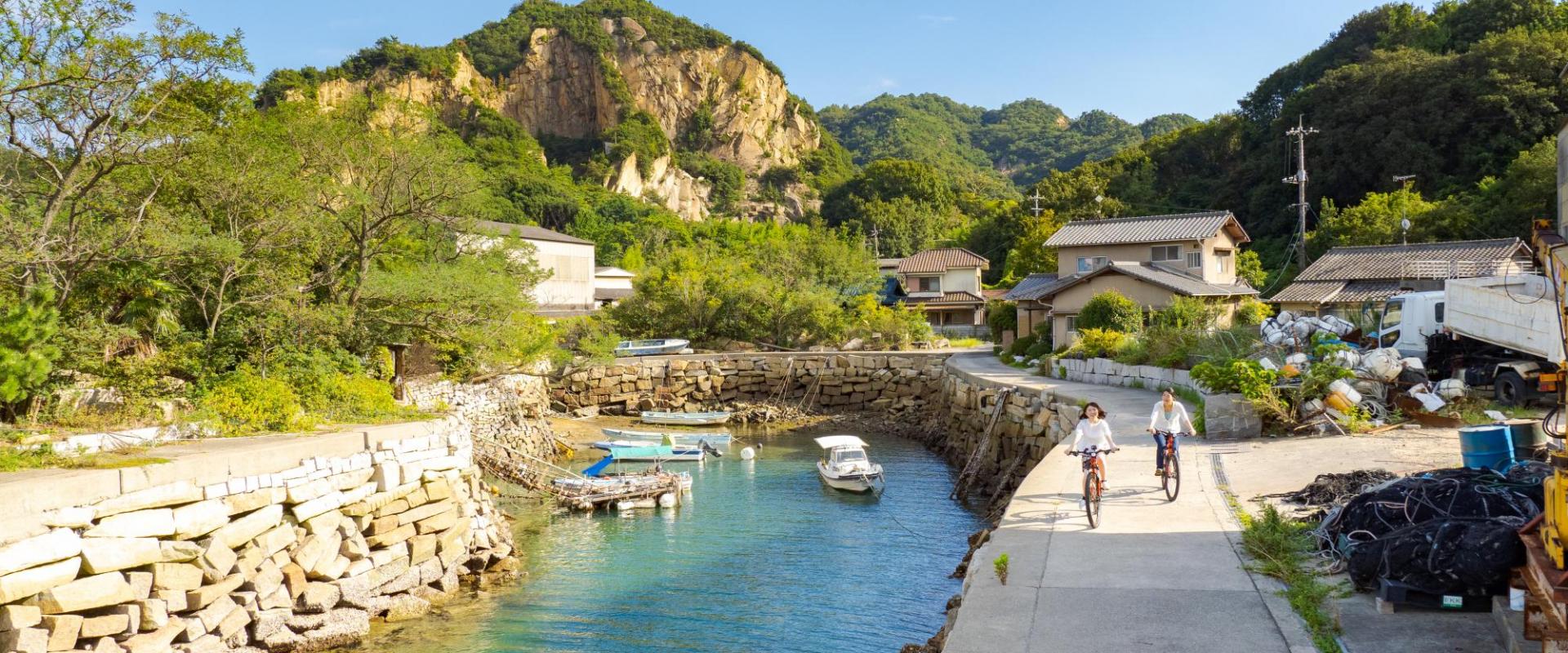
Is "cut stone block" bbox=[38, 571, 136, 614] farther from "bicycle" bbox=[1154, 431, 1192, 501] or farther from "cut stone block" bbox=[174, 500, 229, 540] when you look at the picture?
"bicycle" bbox=[1154, 431, 1192, 501]

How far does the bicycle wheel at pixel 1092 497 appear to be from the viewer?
414 inches

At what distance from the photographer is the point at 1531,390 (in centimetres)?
1650

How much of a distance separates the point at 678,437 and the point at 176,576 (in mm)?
20599

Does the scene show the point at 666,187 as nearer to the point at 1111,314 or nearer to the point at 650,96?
the point at 650,96

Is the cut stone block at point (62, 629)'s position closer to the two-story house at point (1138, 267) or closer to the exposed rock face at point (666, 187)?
the two-story house at point (1138, 267)

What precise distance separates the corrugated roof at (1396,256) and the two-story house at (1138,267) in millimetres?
2998

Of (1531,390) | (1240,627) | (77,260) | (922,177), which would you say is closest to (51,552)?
(77,260)

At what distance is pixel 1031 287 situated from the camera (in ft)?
127

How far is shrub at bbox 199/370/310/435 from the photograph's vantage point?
1348 cm

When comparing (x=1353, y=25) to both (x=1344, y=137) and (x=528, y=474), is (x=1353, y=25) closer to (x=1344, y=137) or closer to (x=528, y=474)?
(x=1344, y=137)

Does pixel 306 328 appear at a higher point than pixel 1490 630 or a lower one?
higher

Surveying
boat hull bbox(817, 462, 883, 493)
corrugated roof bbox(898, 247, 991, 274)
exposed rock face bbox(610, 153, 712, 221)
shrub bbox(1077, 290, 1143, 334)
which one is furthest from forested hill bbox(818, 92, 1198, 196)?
boat hull bbox(817, 462, 883, 493)

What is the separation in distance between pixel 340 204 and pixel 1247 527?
17414 mm

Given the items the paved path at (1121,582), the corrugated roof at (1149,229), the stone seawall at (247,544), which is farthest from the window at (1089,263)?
the stone seawall at (247,544)
